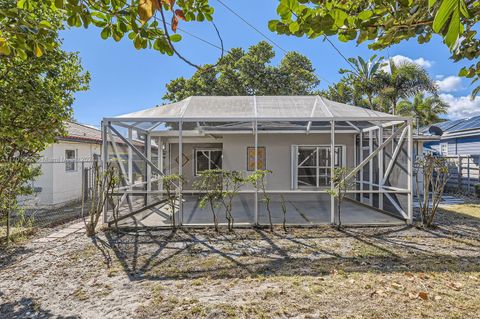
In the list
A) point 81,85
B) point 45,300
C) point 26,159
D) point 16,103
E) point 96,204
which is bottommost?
point 45,300

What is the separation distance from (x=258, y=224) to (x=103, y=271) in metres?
3.60

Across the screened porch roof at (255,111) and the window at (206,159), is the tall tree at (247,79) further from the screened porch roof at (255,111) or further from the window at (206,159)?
the screened porch roof at (255,111)

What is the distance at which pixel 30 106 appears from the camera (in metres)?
5.05

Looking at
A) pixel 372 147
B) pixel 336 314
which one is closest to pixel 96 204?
pixel 336 314

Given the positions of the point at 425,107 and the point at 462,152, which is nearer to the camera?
the point at 462,152

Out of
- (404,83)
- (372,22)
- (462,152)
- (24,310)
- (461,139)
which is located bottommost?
(24,310)

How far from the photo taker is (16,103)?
4.83m

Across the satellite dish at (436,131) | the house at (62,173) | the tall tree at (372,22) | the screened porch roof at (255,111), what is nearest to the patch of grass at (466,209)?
the screened porch roof at (255,111)

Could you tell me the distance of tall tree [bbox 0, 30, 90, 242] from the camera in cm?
488

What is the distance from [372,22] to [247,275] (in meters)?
3.47

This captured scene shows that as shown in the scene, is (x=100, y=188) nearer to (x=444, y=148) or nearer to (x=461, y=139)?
(x=461, y=139)

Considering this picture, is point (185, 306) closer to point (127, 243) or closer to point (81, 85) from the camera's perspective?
point (127, 243)

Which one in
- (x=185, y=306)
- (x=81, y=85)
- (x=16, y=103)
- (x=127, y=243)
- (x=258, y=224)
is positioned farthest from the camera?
(x=258, y=224)

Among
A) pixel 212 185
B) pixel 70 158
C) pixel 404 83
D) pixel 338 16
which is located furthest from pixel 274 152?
pixel 404 83
